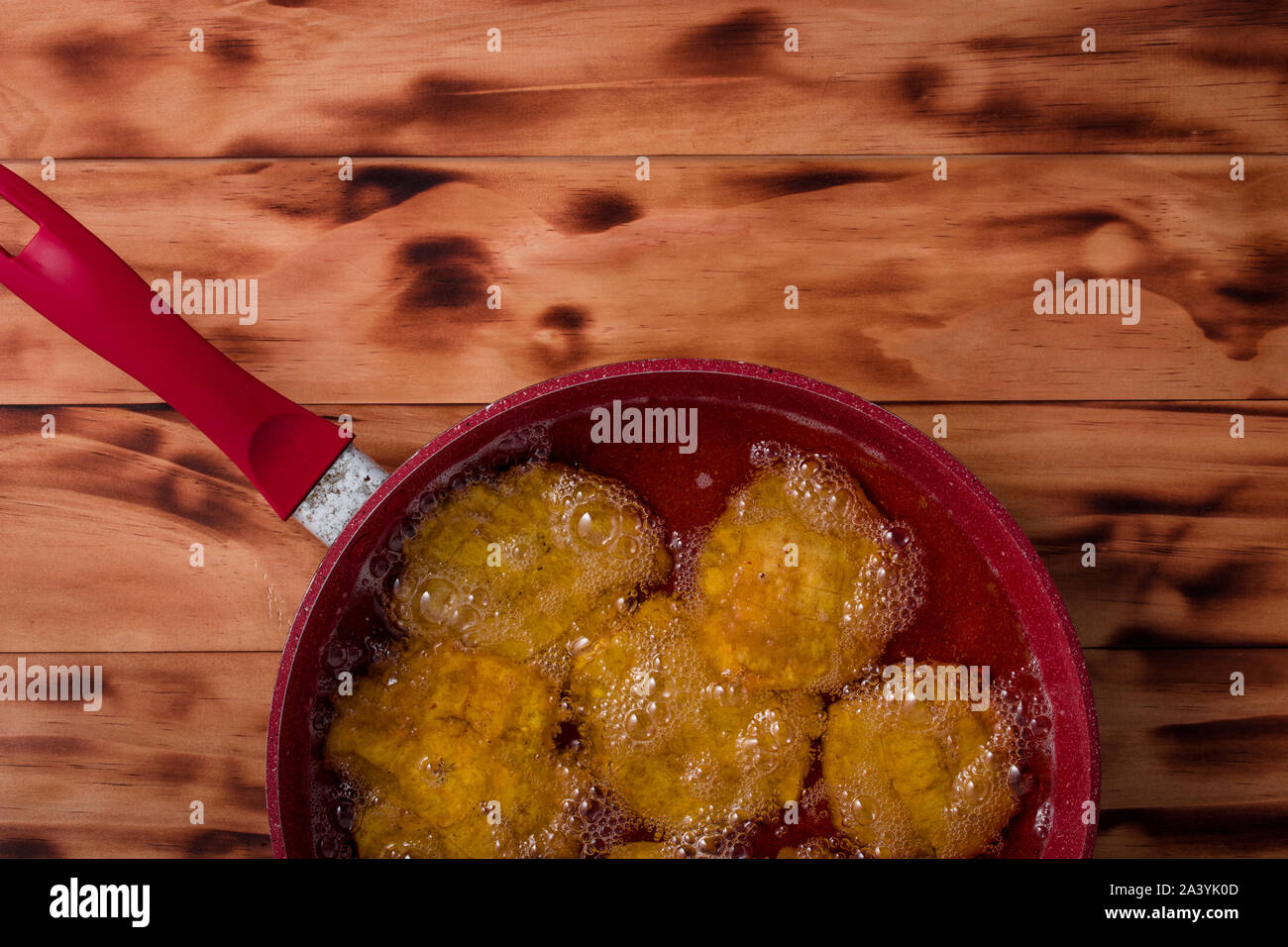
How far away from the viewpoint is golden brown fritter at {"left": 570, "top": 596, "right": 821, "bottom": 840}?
72 centimetres

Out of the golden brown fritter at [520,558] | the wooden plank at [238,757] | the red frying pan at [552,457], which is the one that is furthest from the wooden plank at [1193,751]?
the golden brown fritter at [520,558]

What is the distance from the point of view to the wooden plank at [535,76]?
803mm

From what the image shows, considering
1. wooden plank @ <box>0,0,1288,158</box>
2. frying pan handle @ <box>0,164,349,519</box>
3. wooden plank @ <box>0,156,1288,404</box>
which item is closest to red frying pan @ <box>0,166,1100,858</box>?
frying pan handle @ <box>0,164,349,519</box>

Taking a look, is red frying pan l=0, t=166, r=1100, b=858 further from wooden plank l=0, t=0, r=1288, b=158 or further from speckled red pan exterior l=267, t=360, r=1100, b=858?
wooden plank l=0, t=0, r=1288, b=158

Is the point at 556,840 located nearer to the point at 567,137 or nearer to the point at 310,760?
the point at 310,760

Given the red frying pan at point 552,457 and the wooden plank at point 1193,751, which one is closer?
the red frying pan at point 552,457

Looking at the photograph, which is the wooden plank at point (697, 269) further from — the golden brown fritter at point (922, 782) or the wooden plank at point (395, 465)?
the golden brown fritter at point (922, 782)

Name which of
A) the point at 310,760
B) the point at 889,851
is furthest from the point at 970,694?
the point at 310,760

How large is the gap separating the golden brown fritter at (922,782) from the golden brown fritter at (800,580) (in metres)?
0.06

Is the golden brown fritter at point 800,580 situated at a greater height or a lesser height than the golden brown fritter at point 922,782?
greater

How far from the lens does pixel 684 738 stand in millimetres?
729

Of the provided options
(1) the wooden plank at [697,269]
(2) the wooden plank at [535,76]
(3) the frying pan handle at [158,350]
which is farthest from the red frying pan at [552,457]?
(2) the wooden plank at [535,76]

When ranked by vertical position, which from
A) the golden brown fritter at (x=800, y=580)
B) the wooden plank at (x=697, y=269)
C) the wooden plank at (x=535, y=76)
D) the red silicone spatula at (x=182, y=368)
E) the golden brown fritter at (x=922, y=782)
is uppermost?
the wooden plank at (x=535, y=76)
